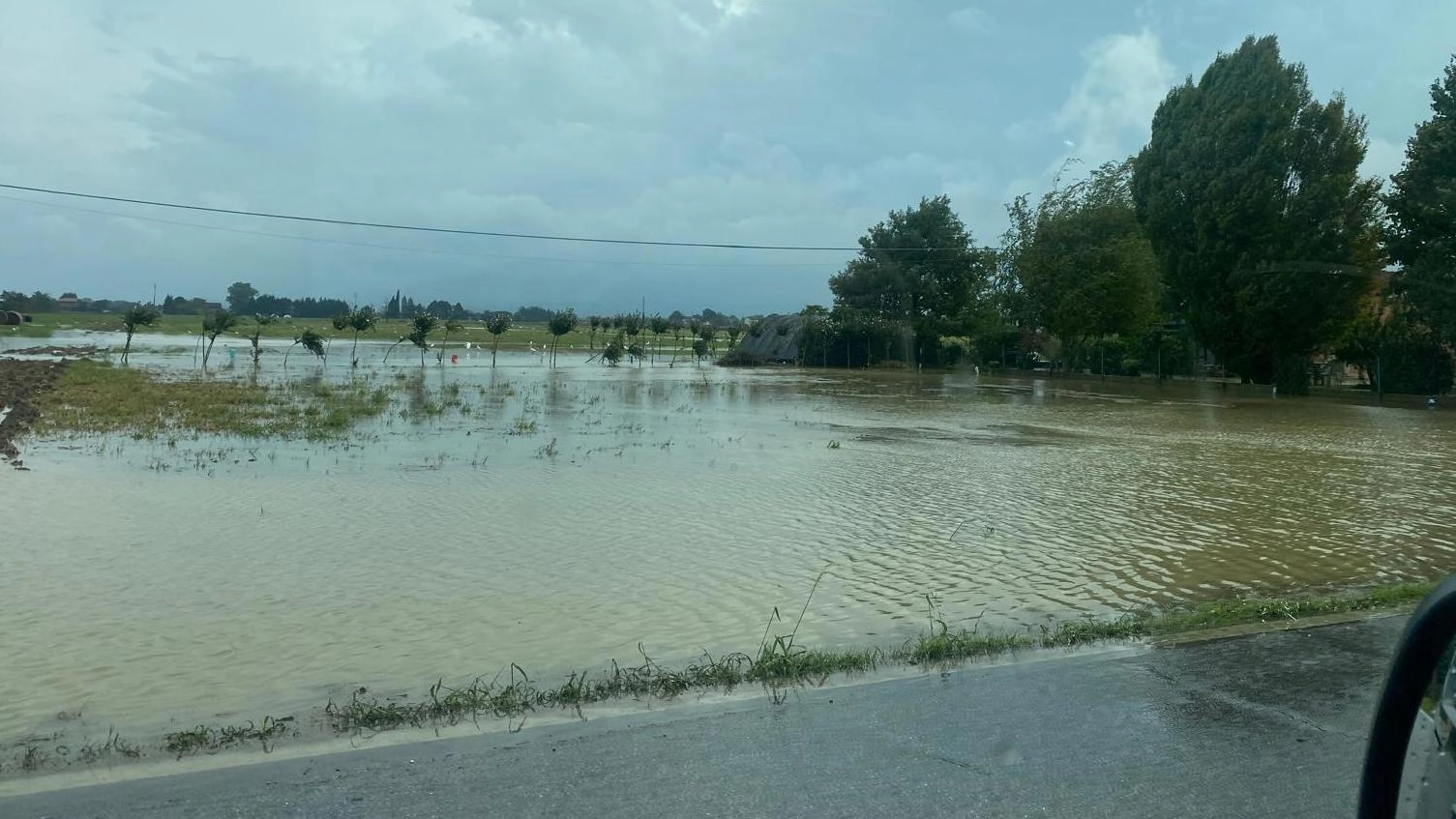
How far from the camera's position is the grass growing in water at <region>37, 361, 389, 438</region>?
68.0ft

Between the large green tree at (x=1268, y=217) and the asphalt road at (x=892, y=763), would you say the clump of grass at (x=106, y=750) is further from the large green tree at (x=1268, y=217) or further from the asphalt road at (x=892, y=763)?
the large green tree at (x=1268, y=217)

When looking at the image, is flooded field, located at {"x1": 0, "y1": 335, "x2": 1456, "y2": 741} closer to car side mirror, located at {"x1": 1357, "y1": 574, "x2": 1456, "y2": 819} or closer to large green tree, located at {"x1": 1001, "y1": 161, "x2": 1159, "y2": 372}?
car side mirror, located at {"x1": 1357, "y1": 574, "x2": 1456, "y2": 819}

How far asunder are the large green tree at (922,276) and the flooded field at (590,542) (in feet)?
136

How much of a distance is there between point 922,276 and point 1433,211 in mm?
35453

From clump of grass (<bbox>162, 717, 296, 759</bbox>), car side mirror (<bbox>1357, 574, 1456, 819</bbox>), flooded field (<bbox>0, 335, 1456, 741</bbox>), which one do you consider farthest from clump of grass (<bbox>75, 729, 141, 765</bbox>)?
car side mirror (<bbox>1357, 574, 1456, 819</bbox>)

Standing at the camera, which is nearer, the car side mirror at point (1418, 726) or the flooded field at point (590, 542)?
the car side mirror at point (1418, 726)

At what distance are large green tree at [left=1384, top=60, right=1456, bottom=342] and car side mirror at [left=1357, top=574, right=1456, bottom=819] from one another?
32.2 metres

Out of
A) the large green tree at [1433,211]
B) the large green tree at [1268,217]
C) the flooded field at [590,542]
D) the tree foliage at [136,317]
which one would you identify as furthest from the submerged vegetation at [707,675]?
the tree foliage at [136,317]

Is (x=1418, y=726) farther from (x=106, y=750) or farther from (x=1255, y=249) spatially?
(x=1255, y=249)

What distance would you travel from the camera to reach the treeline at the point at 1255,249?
32.1 metres

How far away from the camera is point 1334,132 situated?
37.1 m

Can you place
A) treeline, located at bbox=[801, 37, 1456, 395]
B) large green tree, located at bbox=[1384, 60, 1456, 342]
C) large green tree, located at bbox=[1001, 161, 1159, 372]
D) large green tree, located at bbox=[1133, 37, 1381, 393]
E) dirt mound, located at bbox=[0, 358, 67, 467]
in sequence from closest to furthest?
dirt mound, located at bbox=[0, 358, 67, 467]
large green tree, located at bbox=[1384, 60, 1456, 342]
treeline, located at bbox=[801, 37, 1456, 395]
large green tree, located at bbox=[1133, 37, 1381, 393]
large green tree, located at bbox=[1001, 161, 1159, 372]

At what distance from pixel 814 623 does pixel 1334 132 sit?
122 ft

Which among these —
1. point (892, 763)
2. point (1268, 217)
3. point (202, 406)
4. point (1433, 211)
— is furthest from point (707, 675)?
point (1268, 217)
